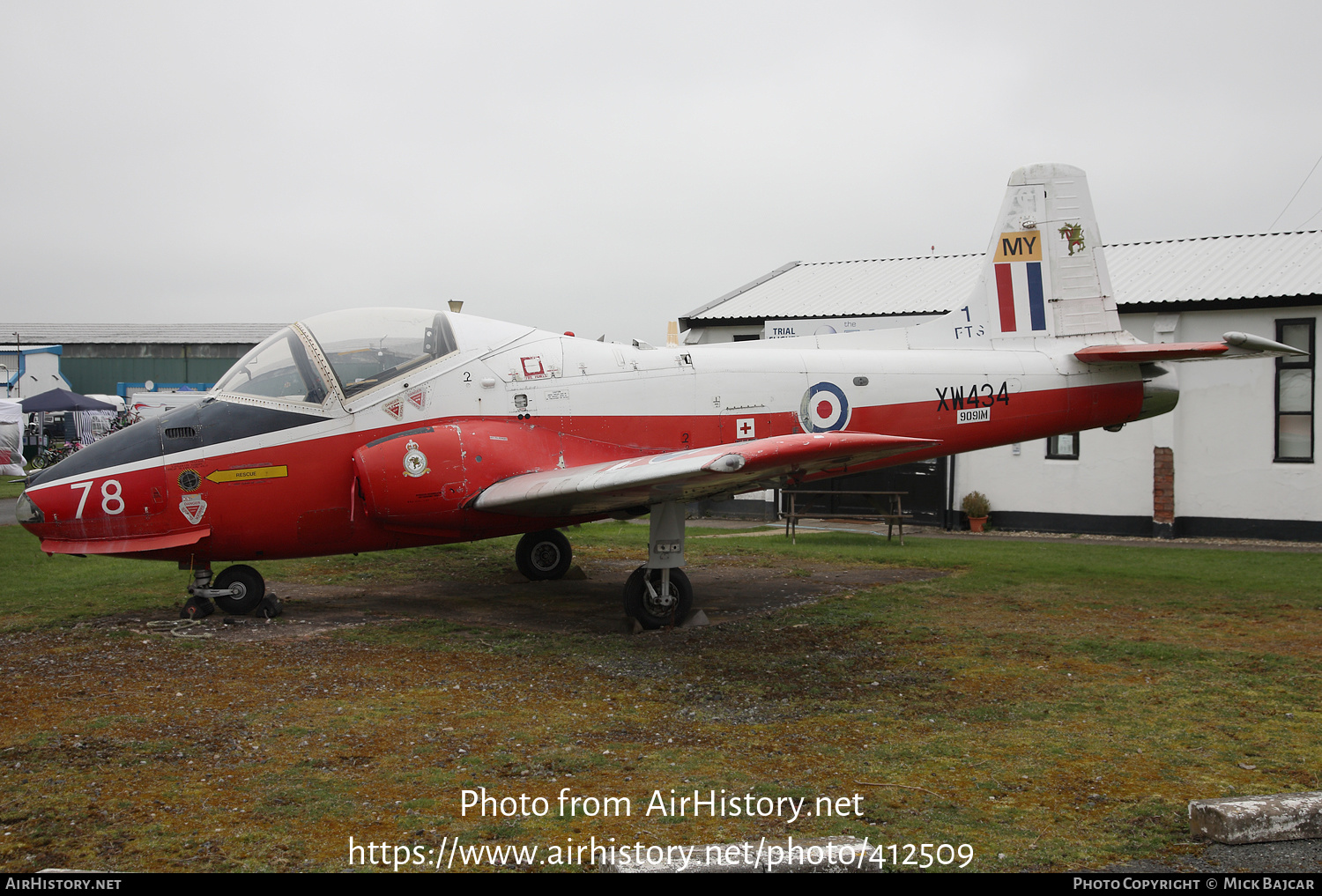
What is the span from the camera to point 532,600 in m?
10.7

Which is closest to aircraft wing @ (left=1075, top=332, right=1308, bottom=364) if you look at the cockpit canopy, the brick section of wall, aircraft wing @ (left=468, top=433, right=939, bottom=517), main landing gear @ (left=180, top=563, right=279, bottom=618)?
aircraft wing @ (left=468, top=433, right=939, bottom=517)

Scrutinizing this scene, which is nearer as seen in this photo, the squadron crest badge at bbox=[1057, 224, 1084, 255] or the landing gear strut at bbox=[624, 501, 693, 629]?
the landing gear strut at bbox=[624, 501, 693, 629]

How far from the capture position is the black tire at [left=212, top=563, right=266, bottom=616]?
9.08 meters

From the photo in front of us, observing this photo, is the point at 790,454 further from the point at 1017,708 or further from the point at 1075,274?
the point at 1075,274

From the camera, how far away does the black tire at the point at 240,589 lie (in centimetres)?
908

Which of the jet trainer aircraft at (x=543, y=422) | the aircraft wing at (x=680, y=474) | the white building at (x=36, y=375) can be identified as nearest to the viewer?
the aircraft wing at (x=680, y=474)

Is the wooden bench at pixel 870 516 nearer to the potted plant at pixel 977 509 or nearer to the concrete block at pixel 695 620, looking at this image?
the potted plant at pixel 977 509

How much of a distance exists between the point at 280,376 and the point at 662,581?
428 centimetres

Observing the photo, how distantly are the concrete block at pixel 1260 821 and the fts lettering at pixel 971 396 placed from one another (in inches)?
257

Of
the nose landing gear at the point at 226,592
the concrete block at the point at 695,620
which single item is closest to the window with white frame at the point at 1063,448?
the concrete block at the point at 695,620

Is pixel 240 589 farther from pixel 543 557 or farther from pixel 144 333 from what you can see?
pixel 144 333

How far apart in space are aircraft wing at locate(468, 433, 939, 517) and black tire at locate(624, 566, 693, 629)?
79 centimetres

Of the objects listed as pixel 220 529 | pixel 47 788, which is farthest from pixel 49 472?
pixel 47 788

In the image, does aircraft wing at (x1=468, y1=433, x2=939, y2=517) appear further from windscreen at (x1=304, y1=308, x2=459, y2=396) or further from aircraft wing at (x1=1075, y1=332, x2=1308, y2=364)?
aircraft wing at (x1=1075, y1=332, x2=1308, y2=364)
